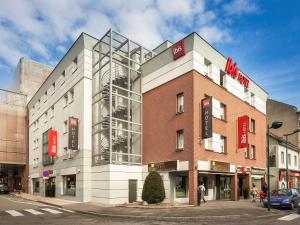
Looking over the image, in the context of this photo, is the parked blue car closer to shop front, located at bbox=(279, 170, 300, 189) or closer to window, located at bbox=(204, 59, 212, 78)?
window, located at bbox=(204, 59, 212, 78)

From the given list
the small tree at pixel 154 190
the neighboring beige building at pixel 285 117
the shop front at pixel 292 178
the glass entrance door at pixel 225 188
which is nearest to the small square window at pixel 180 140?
the small tree at pixel 154 190

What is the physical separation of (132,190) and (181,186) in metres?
4.02

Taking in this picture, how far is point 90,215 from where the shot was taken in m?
19.8

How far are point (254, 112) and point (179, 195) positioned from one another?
13.8m

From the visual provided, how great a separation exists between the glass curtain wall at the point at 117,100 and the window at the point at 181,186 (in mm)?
4076

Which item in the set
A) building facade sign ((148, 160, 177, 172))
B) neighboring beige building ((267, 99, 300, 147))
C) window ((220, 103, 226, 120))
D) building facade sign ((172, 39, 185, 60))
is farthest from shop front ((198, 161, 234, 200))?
neighboring beige building ((267, 99, 300, 147))

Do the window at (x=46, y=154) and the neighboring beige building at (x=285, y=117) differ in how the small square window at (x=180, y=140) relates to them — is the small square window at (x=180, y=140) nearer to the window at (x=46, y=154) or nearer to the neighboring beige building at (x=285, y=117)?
the window at (x=46, y=154)

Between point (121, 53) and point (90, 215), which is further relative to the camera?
point (121, 53)

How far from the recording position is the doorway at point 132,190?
27.4 meters

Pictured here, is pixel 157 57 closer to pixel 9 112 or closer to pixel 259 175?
pixel 259 175

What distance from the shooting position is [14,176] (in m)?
60.3

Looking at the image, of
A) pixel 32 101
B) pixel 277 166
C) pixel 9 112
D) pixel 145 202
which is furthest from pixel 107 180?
pixel 9 112

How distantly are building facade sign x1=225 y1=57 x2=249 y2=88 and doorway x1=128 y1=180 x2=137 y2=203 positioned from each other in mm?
12310

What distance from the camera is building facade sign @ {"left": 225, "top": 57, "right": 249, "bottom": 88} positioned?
30.0m
